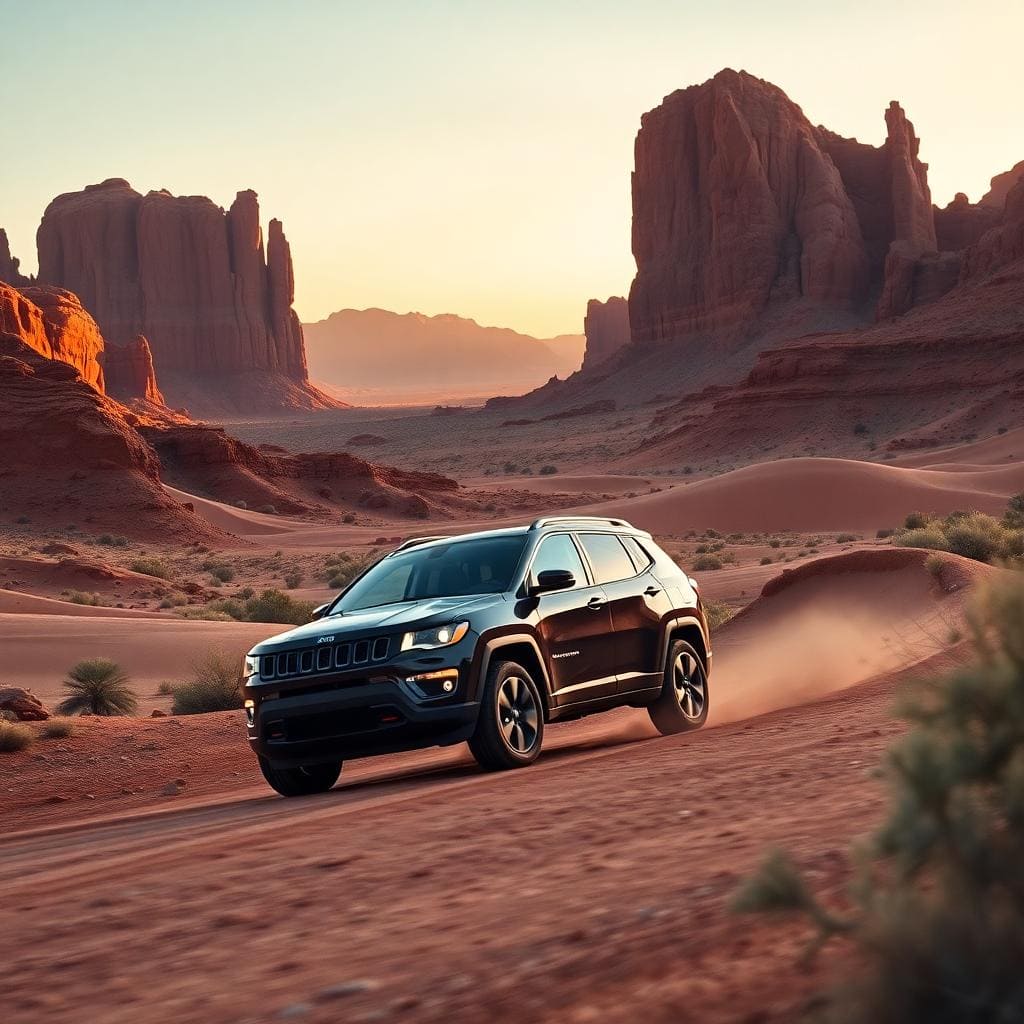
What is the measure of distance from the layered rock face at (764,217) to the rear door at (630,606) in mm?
105446

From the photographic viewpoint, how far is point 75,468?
5612cm

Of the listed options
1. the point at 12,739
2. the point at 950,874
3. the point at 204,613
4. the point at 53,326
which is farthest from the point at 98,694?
the point at 53,326

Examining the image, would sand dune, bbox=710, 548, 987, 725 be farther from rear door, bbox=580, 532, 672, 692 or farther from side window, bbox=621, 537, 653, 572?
side window, bbox=621, 537, 653, 572

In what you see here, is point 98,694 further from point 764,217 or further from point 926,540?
point 764,217

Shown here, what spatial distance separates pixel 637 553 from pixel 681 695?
123 cm

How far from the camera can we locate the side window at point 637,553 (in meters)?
11.7

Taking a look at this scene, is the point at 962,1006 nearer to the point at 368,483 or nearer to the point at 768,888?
the point at 768,888

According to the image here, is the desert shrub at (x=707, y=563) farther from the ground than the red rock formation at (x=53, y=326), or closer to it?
closer to it

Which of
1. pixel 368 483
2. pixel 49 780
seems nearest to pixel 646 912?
pixel 49 780

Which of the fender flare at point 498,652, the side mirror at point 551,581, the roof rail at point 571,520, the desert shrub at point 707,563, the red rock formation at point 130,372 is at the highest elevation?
the red rock formation at point 130,372

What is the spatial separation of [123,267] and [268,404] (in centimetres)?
2384

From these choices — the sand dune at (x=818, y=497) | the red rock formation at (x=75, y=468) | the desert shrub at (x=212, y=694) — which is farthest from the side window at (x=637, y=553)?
the red rock formation at (x=75, y=468)

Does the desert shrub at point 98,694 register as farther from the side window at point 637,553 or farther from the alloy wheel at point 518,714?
the alloy wheel at point 518,714

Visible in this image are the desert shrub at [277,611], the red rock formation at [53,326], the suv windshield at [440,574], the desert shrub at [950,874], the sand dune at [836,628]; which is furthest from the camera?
the red rock formation at [53,326]
